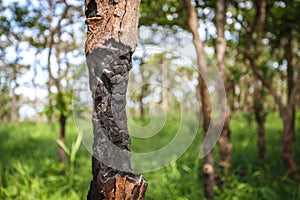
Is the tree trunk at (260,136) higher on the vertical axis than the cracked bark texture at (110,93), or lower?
lower

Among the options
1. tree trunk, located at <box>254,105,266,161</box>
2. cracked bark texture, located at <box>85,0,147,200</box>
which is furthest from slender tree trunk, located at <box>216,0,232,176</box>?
cracked bark texture, located at <box>85,0,147,200</box>

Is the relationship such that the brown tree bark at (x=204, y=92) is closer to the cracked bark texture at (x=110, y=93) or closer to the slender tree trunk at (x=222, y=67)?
the slender tree trunk at (x=222, y=67)

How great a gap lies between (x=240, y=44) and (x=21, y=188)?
12.0 ft

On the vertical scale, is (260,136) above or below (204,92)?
below

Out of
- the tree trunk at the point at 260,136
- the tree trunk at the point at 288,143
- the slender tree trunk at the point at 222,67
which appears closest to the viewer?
the slender tree trunk at the point at 222,67

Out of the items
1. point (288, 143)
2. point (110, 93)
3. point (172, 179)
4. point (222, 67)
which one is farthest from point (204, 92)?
point (110, 93)

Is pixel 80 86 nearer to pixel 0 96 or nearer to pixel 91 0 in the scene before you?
pixel 91 0

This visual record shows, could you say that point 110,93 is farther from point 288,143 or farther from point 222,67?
point 288,143

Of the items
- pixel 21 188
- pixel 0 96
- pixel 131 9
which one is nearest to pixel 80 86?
pixel 131 9

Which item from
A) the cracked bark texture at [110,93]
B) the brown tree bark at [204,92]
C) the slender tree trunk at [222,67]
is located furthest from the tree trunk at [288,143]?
the cracked bark texture at [110,93]

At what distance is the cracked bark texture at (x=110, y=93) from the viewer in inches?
56.8

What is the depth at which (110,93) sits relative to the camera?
146 centimetres

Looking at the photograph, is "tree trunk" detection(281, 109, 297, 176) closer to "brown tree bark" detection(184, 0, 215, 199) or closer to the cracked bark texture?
"brown tree bark" detection(184, 0, 215, 199)

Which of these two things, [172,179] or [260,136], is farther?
[260,136]
